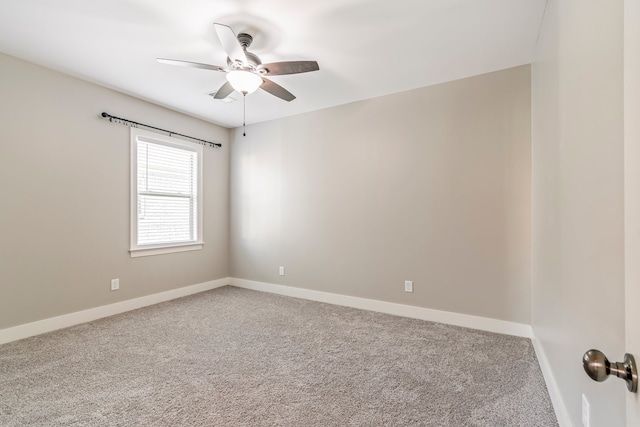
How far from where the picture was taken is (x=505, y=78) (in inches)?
112

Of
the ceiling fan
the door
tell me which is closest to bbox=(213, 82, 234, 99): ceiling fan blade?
the ceiling fan

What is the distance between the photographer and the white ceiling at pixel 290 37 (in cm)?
204

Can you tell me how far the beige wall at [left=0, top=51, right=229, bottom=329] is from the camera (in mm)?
2678

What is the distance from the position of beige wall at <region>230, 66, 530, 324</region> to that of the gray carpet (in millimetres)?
568

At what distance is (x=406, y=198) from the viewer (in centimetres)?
338

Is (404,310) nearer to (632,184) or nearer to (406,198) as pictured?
(406,198)

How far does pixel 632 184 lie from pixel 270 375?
7.16 ft

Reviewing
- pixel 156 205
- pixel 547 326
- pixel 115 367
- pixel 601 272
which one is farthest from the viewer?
pixel 156 205

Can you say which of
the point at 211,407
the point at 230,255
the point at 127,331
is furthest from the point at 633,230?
the point at 230,255

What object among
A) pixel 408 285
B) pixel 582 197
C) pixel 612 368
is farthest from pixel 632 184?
pixel 408 285

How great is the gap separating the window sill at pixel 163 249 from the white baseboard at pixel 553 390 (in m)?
4.10

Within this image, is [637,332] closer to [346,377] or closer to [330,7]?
[346,377]

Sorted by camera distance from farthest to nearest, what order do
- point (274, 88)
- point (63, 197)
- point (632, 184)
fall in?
point (63, 197)
point (274, 88)
point (632, 184)

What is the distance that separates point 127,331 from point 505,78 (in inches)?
174
